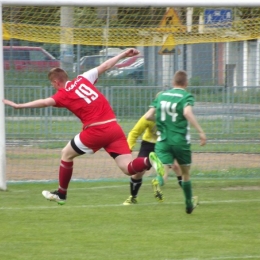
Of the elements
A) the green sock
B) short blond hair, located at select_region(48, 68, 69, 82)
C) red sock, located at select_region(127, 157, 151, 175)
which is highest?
short blond hair, located at select_region(48, 68, 69, 82)

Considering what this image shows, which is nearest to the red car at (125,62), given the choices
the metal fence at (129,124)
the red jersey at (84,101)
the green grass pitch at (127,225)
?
the metal fence at (129,124)

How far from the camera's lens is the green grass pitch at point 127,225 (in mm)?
7648

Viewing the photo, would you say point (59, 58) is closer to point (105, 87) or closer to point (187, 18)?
point (105, 87)

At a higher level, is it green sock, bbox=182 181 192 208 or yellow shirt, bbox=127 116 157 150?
yellow shirt, bbox=127 116 157 150

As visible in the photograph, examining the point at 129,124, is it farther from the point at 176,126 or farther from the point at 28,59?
the point at 176,126

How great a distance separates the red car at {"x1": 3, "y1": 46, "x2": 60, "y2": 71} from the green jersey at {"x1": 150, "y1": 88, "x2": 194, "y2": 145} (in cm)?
509

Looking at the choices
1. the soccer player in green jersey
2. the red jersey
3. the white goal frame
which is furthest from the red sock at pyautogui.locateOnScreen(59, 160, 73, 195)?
the white goal frame

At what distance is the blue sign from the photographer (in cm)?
1385

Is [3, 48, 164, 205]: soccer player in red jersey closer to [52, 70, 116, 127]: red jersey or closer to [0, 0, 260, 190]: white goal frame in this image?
[52, 70, 116, 127]: red jersey

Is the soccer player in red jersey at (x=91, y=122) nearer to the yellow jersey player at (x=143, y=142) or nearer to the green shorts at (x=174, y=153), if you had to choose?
the green shorts at (x=174, y=153)

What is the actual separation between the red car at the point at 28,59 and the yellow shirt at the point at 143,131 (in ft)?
11.5

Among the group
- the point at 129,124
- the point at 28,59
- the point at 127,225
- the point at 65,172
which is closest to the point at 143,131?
the point at 65,172

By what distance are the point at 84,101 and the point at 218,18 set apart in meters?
4.90

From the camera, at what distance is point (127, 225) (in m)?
9.15
